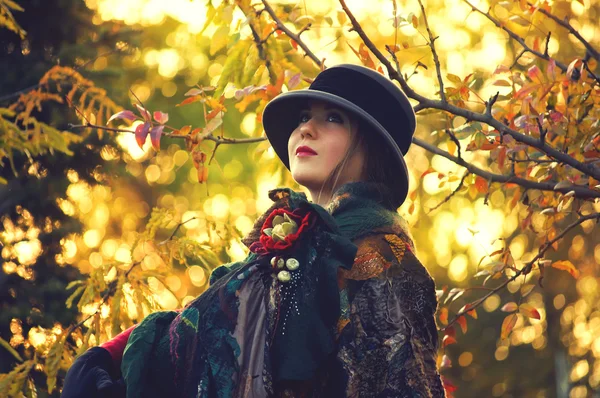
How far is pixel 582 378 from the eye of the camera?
1215 cm

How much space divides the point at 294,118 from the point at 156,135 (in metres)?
0.57

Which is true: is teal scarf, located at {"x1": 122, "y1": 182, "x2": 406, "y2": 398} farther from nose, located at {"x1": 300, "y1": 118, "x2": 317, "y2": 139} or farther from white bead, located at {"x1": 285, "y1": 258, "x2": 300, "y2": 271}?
nose, located at {"x1": 300, "y1": 118, "x2": 317, "y2": 139}

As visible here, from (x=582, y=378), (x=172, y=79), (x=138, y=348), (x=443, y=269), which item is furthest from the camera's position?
(x=172, y=79)

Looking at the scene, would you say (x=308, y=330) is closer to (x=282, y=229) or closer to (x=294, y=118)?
(x=282, y=229)

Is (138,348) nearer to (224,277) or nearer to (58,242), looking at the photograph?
(224,277)

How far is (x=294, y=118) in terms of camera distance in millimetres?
3594

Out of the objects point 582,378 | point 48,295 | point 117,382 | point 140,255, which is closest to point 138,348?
point 117,382

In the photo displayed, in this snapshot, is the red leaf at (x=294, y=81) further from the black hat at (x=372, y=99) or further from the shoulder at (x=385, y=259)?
the shoulder at (x=385, y=259)

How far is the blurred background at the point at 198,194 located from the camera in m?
5.75

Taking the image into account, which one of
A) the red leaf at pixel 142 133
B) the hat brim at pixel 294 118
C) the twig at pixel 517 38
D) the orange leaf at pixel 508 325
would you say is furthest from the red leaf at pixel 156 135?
the orange leaf at pixel 508 325

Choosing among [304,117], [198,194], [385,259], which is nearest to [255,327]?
[385,259]

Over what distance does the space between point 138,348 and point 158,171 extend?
37.2ft

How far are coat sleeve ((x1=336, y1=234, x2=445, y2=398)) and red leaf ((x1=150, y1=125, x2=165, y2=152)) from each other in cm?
112

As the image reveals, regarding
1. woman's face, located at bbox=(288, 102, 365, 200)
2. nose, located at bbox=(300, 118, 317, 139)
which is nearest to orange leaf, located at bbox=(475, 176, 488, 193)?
woman's face, located at bbox=(288, 102, 365, 200)
